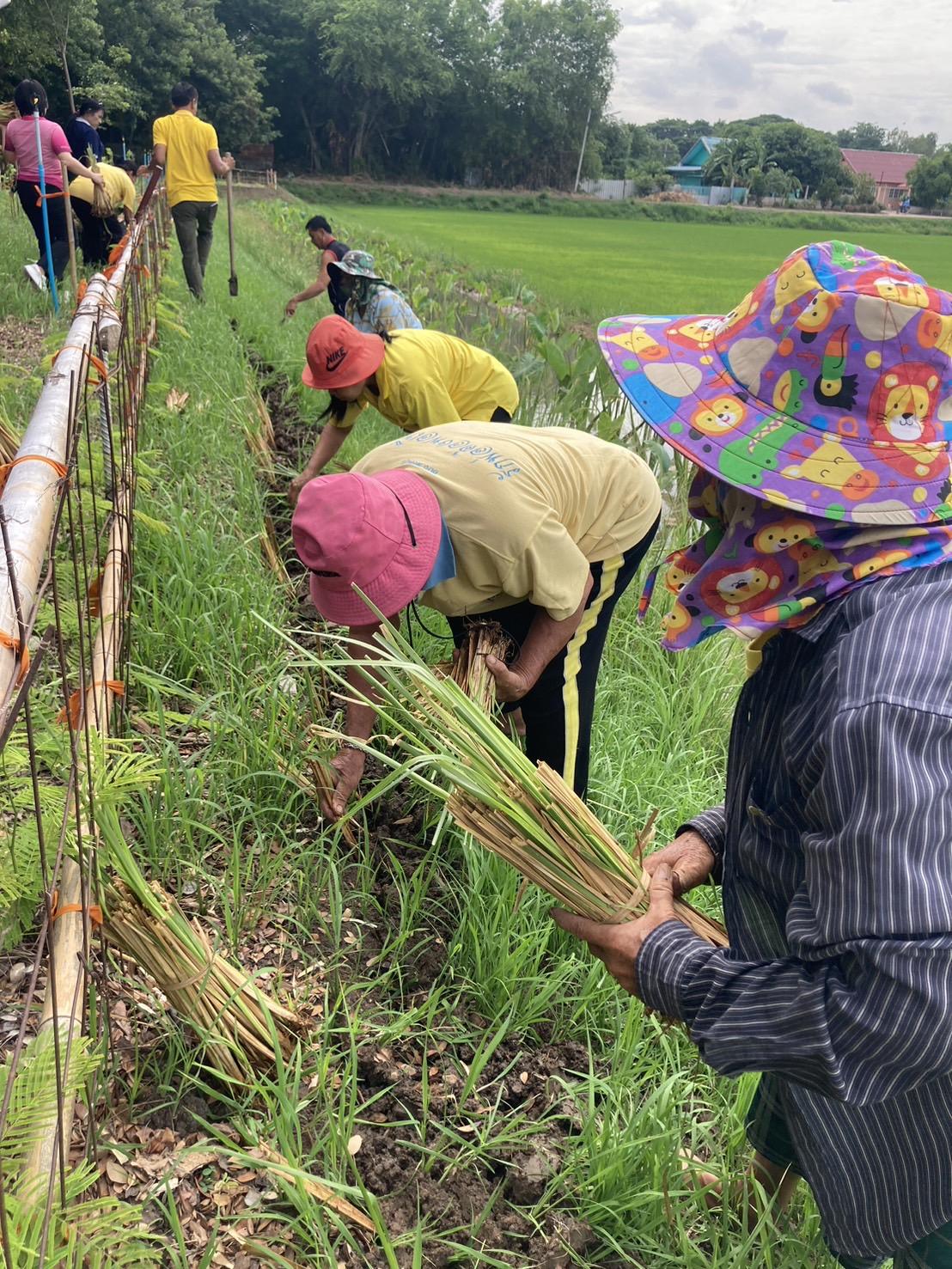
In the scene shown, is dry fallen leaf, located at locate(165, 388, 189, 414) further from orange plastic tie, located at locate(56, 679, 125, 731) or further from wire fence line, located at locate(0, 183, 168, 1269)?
orange plastic tie, located at locate(56, 679, 125, 731)

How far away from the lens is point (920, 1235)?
118 cm

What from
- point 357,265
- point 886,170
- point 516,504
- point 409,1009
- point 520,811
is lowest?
point 409,1009

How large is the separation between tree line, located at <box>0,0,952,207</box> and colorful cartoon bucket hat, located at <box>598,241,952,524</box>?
124 feet

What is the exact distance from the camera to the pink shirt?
652 centimetres

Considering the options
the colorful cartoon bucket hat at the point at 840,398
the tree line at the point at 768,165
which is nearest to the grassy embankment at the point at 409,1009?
the colorful cartoon bucket hat at the point at 840,398

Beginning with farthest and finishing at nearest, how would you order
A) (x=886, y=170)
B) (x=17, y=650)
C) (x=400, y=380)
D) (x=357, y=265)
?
(x=886, y=170), (x=357, y=265), (x=400, y=380), (x=17, y=650)

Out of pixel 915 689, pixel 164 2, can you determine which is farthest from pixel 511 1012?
pixel 164 2

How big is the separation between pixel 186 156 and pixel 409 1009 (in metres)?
7.15

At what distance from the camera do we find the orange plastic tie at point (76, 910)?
1.37m

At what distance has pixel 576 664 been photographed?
7.82 ft

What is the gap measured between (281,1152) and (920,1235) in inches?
37.1

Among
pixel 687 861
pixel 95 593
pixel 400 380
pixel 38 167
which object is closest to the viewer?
pixel 687 861

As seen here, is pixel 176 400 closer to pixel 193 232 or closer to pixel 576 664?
pixel 576 664

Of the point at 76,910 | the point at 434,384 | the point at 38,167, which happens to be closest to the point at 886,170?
the point at 38,167
